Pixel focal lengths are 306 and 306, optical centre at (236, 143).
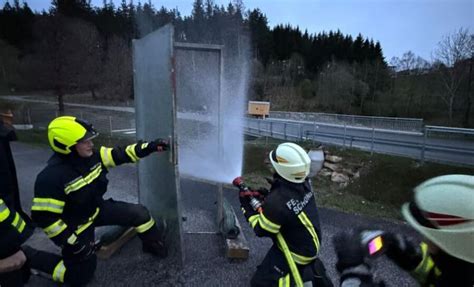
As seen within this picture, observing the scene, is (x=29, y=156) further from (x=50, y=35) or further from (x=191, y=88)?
(x=50, y=35)

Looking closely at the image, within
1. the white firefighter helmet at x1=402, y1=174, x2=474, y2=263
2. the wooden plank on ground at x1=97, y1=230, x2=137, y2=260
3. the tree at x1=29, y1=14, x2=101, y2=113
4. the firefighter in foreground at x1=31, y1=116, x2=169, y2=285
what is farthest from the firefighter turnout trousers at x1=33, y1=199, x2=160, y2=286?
the tree at x1=29, y1=14, x2=101, y2=113

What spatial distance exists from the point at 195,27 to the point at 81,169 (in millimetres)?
14876

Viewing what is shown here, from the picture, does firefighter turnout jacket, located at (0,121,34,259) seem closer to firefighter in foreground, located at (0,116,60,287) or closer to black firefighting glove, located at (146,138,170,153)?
firefighter in foreground, located at (0,116,60,287)

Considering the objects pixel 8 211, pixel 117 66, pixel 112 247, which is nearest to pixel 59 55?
pixel 117 66

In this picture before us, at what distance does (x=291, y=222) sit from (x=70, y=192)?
6.34 ft

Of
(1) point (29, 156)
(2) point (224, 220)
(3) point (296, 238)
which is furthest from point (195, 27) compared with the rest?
(3) point (296, 238)

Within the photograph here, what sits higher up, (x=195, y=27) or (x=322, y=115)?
(x=195, y=27)

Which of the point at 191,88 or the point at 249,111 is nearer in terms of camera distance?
the point at 191,88

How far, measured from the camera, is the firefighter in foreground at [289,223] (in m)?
2.30

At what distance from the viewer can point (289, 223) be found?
2350 millimetres

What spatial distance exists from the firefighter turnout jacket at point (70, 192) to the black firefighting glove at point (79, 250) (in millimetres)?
57

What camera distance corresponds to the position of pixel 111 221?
3.25 metres

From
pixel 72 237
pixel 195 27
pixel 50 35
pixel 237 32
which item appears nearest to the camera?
pixel 72 237

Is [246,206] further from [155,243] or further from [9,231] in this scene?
[9,231]
